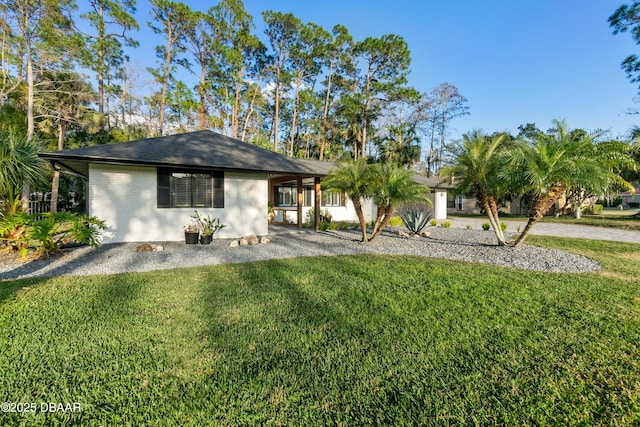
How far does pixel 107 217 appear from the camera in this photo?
28.1ft

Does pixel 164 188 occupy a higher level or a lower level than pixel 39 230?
higher

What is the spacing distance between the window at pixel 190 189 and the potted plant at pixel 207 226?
1.39ft

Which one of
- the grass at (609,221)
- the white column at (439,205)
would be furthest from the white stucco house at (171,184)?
the grass at (609,221)

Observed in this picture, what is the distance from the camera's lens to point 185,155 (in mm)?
9172

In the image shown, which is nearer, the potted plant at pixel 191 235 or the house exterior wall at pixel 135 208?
the house exterior wall at pixel 135 208

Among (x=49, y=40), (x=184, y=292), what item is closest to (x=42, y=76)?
(x=49, y=40)

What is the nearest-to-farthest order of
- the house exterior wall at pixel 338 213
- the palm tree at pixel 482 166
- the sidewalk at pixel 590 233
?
the palm tree at pixel 482 166 → the sidewalk at pixel 590 233 → the house exterior wall at pixel 338 213

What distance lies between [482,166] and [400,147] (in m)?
20.1

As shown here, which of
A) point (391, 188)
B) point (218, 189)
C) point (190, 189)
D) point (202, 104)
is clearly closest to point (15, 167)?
point (190, 189)

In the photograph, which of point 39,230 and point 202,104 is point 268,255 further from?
point 202,104

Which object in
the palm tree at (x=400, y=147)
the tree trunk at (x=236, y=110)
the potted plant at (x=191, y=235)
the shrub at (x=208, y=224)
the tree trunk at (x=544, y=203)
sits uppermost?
the tree trunk at (x=236, y=110)

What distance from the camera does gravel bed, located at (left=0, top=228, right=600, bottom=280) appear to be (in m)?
5.98

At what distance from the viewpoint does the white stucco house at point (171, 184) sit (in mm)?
8406

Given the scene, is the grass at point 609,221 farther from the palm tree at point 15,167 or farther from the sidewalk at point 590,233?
the palm tree at point 15,167
